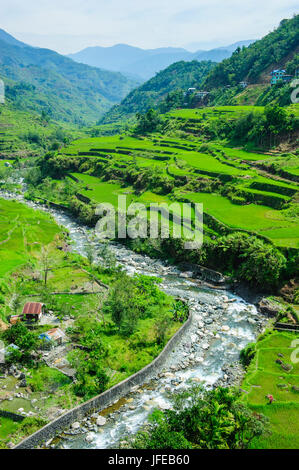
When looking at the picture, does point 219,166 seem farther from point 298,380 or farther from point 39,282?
point 298,380

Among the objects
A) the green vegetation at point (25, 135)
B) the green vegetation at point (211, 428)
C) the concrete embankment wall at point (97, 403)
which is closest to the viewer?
the green vegetation at point (211, 428)

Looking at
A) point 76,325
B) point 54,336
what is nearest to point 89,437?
point 54,336

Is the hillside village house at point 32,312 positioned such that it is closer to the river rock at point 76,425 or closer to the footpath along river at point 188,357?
the footpath along river at point 188,357

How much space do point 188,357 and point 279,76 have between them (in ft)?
336

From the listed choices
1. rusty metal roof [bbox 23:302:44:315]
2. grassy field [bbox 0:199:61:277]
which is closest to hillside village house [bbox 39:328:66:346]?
rusty metal roof [bbox 23:302:44:315]

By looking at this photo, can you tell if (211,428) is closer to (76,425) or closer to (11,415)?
(76,425)

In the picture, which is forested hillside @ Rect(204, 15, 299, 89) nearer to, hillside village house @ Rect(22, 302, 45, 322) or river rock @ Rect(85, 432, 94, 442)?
hillside village house @ Rect(22, 302, 45, 322)

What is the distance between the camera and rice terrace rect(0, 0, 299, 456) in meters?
24.3

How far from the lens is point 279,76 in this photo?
363 feet

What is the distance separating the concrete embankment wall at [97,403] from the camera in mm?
23266

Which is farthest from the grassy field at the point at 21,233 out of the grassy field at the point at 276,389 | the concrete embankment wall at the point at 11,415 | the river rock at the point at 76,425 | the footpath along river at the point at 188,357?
the grassy field at the point at 276,389

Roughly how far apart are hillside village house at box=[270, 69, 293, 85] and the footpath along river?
8173 cm

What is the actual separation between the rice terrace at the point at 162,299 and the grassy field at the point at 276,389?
124 mm
